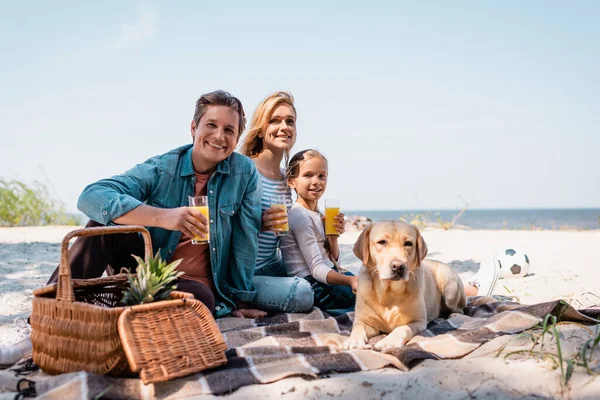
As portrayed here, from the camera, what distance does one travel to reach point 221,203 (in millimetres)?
4129

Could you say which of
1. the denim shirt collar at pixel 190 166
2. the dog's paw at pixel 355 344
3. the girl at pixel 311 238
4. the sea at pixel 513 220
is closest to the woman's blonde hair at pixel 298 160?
the girl at pixel 311 238

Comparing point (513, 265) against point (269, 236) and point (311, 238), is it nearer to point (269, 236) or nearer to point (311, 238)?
point (311, 238)

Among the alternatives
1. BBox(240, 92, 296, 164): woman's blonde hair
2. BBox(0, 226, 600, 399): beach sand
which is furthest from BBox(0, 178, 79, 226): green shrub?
BBox(240, 92, 296, 164): woman's blonde hair

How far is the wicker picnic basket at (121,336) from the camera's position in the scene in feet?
8.09

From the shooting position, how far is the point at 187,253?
13.3 ft

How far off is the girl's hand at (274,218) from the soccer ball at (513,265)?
9.54 feet

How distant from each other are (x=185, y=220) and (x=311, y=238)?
153cm

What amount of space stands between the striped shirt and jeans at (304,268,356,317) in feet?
1.45

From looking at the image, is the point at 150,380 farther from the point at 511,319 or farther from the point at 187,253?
the point at 511,319

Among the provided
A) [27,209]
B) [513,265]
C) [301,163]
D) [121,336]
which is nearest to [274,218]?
[301,163]

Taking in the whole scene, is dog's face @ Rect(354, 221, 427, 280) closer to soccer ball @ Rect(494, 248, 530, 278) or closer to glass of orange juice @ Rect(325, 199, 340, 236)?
glass of orange juice @ Rect(325, 199, 340, 236)

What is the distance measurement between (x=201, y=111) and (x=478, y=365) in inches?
105

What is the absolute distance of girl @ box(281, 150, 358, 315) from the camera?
177 inches

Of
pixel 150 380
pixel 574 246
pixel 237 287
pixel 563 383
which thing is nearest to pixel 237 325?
pixel 237 287
